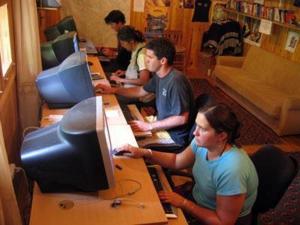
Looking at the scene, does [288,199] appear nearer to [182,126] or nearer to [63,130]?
[182,126]

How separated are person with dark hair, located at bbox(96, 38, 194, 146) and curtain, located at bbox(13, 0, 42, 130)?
856mm

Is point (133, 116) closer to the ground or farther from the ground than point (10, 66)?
Result: closer to the ground

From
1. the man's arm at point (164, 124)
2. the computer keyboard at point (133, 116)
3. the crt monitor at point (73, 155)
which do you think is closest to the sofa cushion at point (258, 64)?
the computer keyboard at point (133, 116)

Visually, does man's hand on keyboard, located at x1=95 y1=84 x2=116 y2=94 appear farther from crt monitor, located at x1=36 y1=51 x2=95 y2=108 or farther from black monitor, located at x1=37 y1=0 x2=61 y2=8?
black monitor, located at x1=37 y1=0 x2=61 y2=8

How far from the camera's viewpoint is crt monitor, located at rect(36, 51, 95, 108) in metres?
2.24

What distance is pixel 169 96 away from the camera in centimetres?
242

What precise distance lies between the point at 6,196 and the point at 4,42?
1.27 meters

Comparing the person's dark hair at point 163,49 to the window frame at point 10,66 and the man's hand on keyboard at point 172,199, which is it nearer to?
the window frame at point 10,66

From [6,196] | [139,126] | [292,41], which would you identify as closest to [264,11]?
[292,41]

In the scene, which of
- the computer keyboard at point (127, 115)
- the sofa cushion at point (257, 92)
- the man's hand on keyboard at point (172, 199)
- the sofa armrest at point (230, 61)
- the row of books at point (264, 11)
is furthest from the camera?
the sofa armrest at point (230, 61)

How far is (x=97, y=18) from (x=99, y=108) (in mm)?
4369

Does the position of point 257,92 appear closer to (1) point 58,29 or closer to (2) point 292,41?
(2) point 292,41

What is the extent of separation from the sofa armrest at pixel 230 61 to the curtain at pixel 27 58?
3.56 meters

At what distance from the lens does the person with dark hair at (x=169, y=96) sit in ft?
7.79
